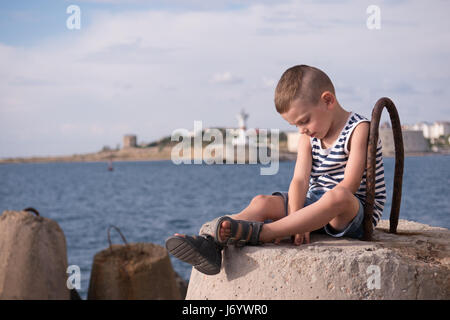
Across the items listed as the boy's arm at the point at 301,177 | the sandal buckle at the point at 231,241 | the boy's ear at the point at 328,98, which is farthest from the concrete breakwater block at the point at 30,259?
the boy's ear at the point at 328,98

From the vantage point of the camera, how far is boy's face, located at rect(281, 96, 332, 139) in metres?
3.86

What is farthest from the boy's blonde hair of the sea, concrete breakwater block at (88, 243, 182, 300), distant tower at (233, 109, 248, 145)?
distant tower at (233, 109, 248, 145)

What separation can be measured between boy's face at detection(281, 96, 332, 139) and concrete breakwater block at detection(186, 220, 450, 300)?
80 cm

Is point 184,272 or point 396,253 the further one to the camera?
point 184,272

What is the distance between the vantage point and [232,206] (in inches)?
1754

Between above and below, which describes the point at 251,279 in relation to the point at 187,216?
above

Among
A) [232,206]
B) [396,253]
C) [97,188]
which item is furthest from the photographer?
[97,188]

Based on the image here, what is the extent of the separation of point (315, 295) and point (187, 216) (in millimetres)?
36100

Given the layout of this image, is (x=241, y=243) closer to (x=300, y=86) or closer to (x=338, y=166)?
(x=338, y=166)

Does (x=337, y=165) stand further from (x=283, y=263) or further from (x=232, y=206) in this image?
(x=232, y=206)

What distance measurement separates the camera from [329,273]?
3.39m

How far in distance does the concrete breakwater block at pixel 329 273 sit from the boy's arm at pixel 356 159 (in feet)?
1.34
